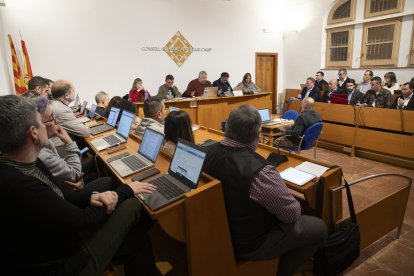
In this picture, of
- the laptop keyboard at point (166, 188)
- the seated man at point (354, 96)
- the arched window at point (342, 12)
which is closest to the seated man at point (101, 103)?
the laptop keyboard at point (166, 188)

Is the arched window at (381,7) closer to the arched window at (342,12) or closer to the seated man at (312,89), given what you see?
the arched window at (342,12)

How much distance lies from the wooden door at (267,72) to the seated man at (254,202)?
7639 millimetres

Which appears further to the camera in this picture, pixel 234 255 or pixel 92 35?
pixel 92 35

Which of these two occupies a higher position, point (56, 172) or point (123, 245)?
point (56, 172)

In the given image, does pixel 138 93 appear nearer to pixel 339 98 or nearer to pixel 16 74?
pixel 16 74

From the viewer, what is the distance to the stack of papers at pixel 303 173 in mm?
1852

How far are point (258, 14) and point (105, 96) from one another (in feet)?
19.7

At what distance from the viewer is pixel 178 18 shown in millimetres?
6961

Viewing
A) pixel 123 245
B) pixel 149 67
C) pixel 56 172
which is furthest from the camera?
pixel 149 67

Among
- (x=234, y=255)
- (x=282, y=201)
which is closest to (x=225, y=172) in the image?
(x=282, y=201)

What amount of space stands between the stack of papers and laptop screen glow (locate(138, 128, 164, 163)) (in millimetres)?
956

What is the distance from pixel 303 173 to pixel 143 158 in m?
1.25

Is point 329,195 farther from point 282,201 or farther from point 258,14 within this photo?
point 258,14

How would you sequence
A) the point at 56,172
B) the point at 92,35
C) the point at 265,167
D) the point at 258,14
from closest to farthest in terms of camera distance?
1. the point at 265,167
2. the point at 56,172
3. the point at 92,35
4. the point at 258,14
